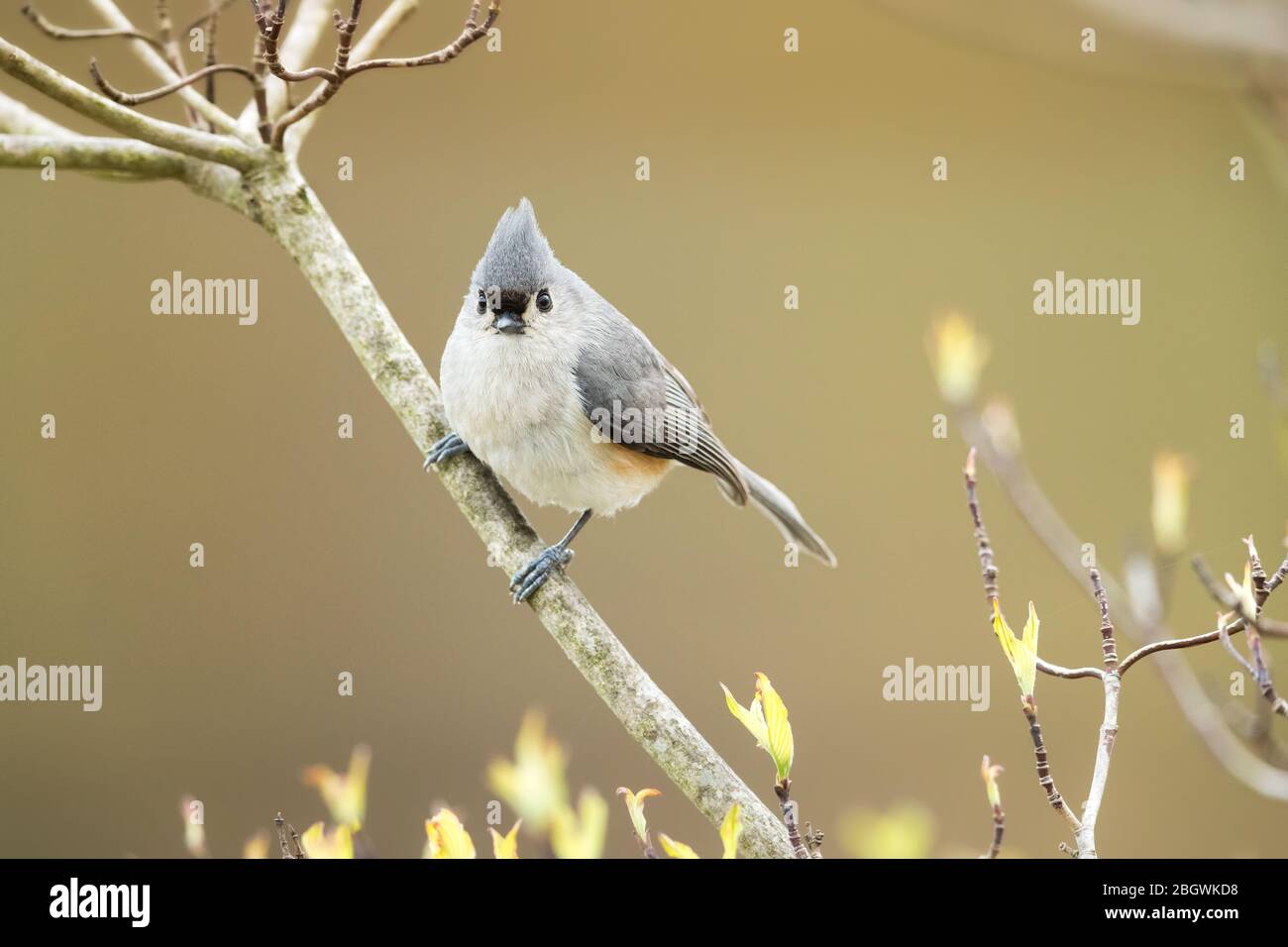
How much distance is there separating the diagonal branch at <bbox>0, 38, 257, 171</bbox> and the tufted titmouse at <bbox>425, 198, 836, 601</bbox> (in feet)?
1.22

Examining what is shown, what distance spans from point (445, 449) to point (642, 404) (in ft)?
1.19

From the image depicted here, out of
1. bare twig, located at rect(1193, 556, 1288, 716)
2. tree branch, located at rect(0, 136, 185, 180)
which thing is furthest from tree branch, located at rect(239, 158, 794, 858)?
bare twig, located at rect(1193, 556, 1288, 716)

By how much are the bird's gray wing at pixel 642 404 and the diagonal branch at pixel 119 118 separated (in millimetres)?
588

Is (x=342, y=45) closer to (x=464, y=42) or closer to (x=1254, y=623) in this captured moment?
(x=464, y=42)

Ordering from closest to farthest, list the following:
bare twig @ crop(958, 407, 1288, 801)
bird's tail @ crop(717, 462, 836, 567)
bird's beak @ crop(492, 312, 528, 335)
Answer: bare twig @ crop(958, 407, 1288, 801), bird's beak @ crop(492, 312, 528, 335), bird's tail @ crop(717, 462, 836, 567)

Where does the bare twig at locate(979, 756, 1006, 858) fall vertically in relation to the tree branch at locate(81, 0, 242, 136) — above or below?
below

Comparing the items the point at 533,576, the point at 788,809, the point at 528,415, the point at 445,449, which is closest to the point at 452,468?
the point at 445,449

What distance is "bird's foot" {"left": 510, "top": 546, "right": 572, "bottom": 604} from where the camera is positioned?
143 centimetres

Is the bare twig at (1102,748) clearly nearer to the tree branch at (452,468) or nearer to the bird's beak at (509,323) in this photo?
the tree branch at (452,468)

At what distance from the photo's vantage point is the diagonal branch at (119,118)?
3.91ft

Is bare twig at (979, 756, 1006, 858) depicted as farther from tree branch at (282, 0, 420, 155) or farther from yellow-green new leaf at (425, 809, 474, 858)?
tree branch at (282, 0, 420, 155)
